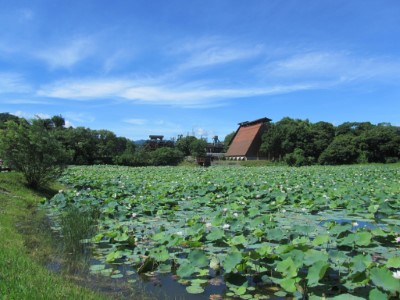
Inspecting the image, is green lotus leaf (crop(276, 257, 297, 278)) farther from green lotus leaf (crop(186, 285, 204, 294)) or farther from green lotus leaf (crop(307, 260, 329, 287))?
green lotus leaf (crop(186, 285, 204, 294))

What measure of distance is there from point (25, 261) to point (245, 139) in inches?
2551

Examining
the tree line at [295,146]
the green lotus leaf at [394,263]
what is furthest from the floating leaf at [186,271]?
the tree line at [295,146]

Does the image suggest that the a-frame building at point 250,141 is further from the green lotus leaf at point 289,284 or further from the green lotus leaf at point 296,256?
the green lotus leaf at point 289,284

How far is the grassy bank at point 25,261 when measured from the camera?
3.51 m

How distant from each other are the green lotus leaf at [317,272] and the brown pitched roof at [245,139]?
60.5 meters

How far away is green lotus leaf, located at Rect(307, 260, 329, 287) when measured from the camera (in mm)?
3516

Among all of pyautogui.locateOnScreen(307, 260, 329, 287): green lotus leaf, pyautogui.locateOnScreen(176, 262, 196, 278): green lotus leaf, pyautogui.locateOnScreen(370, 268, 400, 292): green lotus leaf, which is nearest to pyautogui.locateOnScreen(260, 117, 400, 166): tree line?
pyautogui.locateOnScreen(176, 262, 196, 278): green lotus leaf

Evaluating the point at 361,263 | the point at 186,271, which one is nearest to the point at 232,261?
the point at 186,271

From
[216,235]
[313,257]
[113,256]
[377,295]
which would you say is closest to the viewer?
[377,295]

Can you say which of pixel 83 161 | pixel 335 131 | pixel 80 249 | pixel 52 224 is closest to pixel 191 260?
pixel 80 249

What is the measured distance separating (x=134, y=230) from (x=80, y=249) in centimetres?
106

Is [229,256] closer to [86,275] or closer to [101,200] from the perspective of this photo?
[86,275]

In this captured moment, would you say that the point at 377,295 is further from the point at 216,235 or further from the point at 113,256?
the point at 113,256

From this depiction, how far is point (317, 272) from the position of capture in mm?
3568
